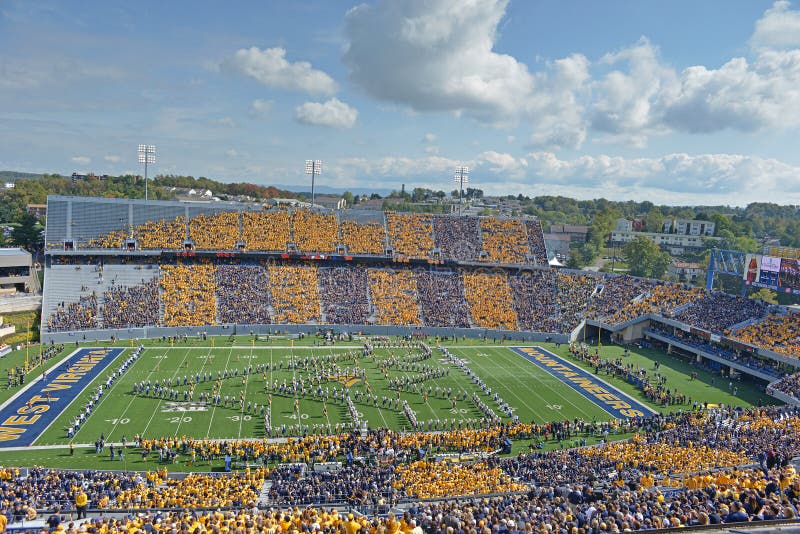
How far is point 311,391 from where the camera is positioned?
2955 cm

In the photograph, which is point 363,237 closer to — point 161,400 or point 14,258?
point 161,400

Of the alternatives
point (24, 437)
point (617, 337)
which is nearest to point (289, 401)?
point (24, 437)

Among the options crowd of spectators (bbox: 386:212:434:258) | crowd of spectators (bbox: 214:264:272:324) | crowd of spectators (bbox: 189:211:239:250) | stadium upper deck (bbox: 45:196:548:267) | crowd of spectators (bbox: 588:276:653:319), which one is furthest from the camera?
crowd of spectators (bbox: 386:212:434:258)

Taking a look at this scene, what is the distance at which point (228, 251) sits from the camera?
48.1 metres

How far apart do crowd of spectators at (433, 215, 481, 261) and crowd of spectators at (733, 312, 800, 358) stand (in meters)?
22.8

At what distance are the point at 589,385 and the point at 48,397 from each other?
27.6 m

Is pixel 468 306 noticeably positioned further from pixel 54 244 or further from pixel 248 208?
pixel 54 244

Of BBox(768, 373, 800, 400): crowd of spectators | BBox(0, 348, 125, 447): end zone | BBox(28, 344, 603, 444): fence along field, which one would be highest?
BBox(768, 373, 800, 400): crowd of spectators

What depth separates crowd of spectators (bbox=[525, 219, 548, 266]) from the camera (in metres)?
54.5

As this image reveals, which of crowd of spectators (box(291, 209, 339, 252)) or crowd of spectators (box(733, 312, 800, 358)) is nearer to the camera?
crowd of spectators (box(733, 312, 800, 358))

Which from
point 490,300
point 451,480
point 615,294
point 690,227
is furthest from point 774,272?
point 690,227

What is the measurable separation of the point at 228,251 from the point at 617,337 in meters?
31.4

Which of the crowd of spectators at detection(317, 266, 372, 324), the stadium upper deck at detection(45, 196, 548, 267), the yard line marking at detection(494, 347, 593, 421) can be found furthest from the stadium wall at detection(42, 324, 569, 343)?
the stadium upper deck at detection(45, 196, 548, 267)

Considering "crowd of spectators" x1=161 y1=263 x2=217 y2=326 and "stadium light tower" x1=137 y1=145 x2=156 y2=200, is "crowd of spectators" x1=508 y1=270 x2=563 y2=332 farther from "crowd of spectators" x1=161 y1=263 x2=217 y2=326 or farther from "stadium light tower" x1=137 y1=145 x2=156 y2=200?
"stadium light tower" x1=137 y1=145 x2=156 y2=200
